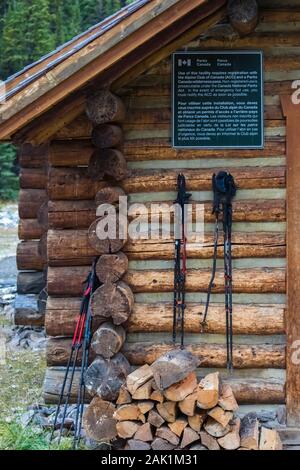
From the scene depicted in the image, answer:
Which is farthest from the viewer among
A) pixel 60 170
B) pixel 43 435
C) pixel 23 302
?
pixel 23 302

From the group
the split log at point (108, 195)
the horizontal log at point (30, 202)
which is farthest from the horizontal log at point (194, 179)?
the horizontal log at point (30, 202)

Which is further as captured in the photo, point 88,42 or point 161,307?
point 161,307

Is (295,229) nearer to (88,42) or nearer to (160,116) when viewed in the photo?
(160,116)

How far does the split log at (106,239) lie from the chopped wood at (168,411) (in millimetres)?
1455

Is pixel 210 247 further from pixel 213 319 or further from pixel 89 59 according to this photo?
pixel 89 59

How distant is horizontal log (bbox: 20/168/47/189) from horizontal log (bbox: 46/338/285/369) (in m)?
6.42

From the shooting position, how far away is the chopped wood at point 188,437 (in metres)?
4.91

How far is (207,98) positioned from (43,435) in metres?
3.54

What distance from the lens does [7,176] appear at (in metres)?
30.7

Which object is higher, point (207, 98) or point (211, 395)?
point (207, 98)

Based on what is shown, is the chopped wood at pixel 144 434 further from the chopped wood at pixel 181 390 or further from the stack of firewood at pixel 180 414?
the chopped wood at pixel 181 390

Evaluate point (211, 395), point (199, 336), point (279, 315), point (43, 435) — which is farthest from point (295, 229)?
point (43, 435)
